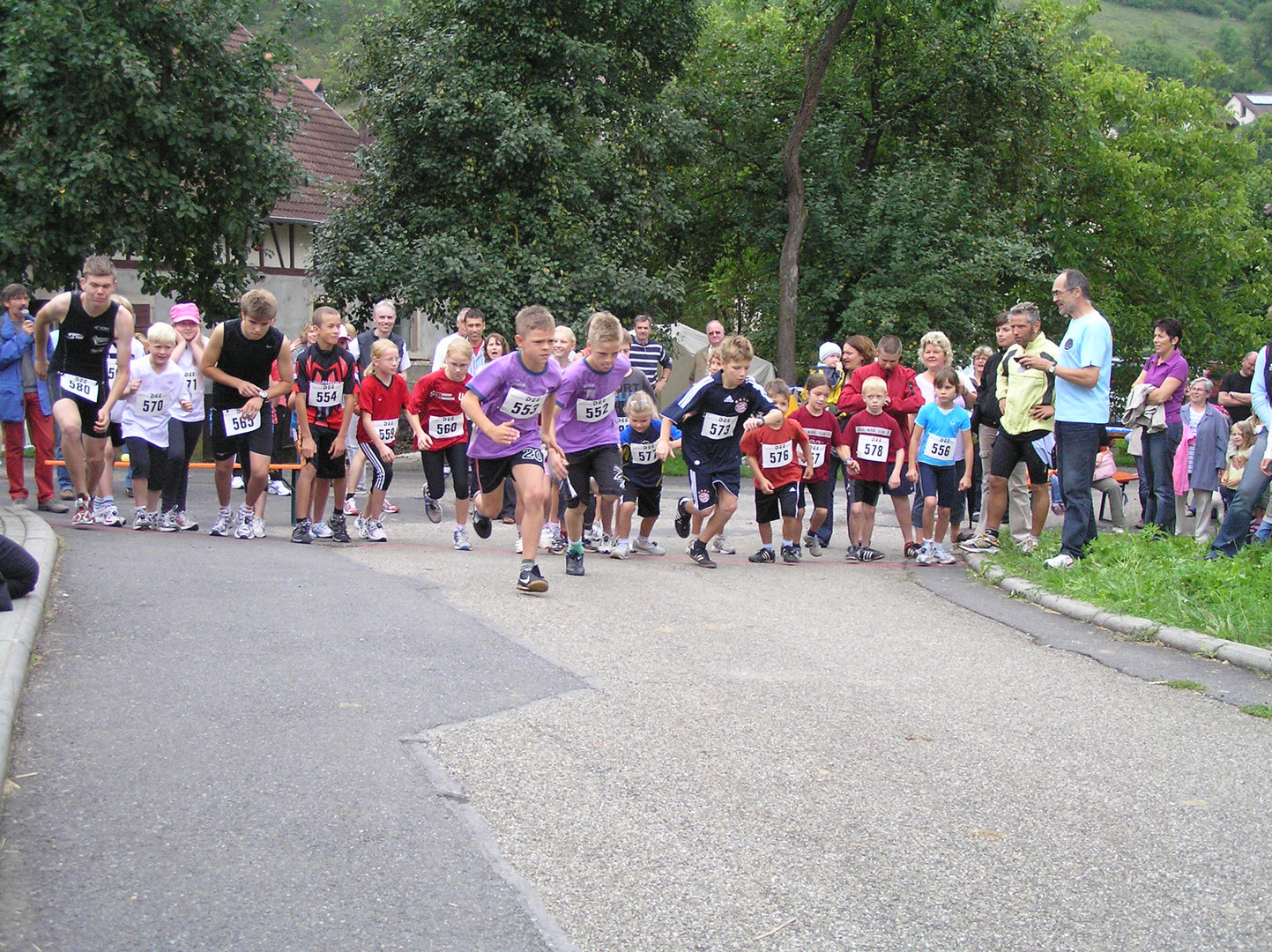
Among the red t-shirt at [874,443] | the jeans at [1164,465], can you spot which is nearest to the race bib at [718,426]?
the red t-shirt at [874,443]

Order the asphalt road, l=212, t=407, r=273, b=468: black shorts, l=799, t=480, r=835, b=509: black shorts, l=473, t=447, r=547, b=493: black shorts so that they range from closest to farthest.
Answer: the asphalt road, l=473, t=447, r=547, b=493: black shorts, l=212, t=407, r=273, b=468: black shorts, l=799, t=480, r=835, b=509: black shorts

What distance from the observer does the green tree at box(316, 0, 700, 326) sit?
2106cm

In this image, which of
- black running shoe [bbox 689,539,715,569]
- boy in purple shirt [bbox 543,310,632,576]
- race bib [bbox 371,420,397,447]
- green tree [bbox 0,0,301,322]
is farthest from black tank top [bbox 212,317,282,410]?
green tree [bbox 0,0,301,322]

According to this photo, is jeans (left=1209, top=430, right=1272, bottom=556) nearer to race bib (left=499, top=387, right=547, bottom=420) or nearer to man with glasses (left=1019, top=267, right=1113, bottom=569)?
man with glasses (left=1019, top=267, right=1113, bottom=569)

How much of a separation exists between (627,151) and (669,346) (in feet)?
11.4

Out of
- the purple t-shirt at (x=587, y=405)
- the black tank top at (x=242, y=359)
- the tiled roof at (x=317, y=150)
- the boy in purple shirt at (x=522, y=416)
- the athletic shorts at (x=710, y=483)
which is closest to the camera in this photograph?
→ the boy in purple shirt at (x=522, y=416)

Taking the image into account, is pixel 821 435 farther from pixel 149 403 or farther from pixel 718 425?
pixel 149 403

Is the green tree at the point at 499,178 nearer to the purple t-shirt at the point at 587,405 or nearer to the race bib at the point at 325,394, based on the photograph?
the race bib at the point at 325,394

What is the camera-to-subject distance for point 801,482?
12.1m

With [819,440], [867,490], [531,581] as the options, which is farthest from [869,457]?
[531,581]

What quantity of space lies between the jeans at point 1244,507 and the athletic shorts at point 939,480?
230 cm

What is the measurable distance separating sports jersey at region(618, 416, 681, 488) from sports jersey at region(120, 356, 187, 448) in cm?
374

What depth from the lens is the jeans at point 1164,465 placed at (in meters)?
13.1

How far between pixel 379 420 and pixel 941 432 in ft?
16.1
